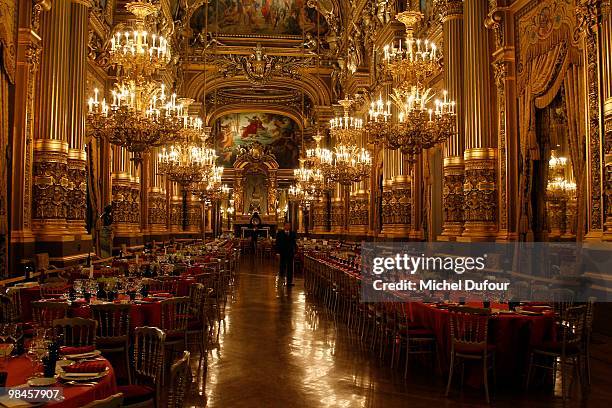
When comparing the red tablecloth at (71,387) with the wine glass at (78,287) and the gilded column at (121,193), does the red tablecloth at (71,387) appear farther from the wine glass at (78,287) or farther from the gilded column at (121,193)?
the gilded column at (121,193)

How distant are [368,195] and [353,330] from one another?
12.3 m

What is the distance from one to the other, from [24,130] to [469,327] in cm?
817

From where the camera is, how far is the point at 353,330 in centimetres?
901

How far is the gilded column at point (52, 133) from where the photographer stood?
10.3m

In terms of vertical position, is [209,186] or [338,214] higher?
[209,186]

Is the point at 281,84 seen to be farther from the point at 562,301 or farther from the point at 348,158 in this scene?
the point at 562,301

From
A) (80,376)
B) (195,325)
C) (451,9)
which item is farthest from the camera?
(451,9)

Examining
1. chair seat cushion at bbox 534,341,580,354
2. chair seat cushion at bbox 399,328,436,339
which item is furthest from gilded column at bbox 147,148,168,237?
chair seat cushion at bbox 534,341,580,354

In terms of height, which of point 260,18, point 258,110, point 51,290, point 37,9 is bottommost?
point 51,290

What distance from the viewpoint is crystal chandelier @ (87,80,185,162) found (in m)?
8.20

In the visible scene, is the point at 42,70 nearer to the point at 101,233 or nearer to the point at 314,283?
the point at 101,233

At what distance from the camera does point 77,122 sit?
11359mm

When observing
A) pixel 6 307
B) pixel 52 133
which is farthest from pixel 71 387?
pixel 52 133

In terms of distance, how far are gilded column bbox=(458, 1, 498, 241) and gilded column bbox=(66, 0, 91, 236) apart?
726 centimetres
